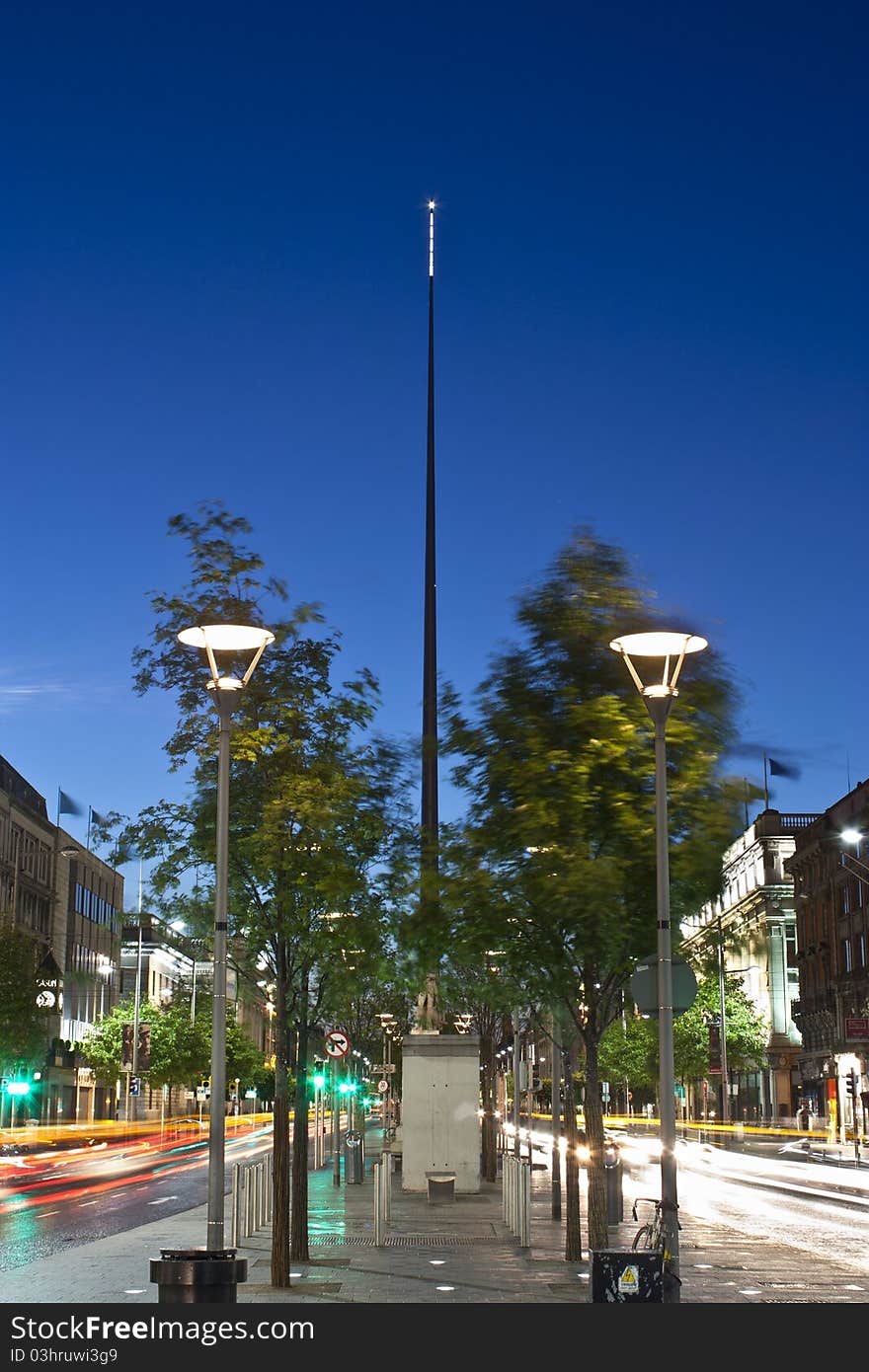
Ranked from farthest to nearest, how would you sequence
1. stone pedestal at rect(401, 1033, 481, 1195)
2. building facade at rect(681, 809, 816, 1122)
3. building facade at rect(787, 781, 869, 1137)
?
building facade at rect(681, 809, 816, 1122) → building facade at rect(787, 781, 869, 1137) → stone pedestal at rect(401, 1033, 481, 1195)

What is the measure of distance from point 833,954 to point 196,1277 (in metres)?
83.2

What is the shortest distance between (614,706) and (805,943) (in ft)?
277

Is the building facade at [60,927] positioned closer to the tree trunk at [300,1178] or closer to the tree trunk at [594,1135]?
the tree trunk at [300,1178]

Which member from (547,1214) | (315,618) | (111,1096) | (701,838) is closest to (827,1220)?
(547,1214)

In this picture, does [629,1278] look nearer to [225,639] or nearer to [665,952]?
[665,952]

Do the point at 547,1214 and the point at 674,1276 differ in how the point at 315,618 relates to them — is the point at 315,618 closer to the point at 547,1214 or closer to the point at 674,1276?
the point at 674,1276

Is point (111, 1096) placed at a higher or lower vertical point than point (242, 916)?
lower

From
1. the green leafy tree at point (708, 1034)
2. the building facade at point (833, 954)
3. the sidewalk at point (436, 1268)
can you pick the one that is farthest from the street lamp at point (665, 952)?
the green leafy tree at point (708, 1034)

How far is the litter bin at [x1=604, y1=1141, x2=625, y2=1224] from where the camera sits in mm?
26656

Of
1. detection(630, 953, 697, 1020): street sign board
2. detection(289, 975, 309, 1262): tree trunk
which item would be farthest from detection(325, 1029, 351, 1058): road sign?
detection(630, 953, 697, 1020): street sign board

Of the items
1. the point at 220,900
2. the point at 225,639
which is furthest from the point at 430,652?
the point at 220,900

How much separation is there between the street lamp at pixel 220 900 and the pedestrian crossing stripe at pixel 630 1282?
3.59 meters

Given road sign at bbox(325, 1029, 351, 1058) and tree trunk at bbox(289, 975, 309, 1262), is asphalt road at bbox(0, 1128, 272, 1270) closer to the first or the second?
tree trunk at bbox(289, 975, 309, 1262)

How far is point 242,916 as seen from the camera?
70.2 ft
